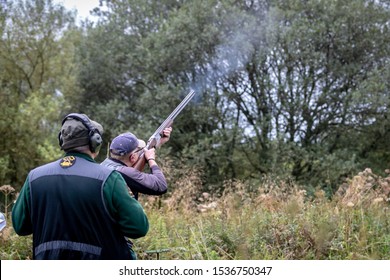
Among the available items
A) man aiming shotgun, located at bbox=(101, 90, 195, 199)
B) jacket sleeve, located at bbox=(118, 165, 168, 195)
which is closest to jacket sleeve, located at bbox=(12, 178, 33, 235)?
man aiming shotgun, located at bbox=(101, 90, 195, 199)

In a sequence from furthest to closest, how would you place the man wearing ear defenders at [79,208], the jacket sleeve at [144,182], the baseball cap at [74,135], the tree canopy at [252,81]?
1. the tree canopy at [252,81]
2. the jacket sleeve at [144,182]
3. the baseball cap at [74,135]
4. the man wearing ear defenders at [79,208]

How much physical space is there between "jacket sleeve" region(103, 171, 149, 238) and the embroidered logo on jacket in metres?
0.24

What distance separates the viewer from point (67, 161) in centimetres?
272

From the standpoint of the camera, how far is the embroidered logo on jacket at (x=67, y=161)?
2.70 m

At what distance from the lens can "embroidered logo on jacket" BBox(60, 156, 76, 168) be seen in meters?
2.70

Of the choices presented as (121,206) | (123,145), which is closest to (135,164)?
(123,145)

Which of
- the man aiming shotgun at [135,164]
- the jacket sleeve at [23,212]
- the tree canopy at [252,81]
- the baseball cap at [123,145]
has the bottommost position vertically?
the jacket sleeve at [23,212]

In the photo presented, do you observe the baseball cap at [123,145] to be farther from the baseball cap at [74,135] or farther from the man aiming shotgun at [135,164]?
the baseball cap at [74,135]

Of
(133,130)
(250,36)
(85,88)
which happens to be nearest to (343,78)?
(250,36)

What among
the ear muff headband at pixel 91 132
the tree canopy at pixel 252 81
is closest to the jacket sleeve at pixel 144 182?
the ear muff headband at pixel 91 132

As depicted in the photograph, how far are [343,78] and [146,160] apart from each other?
13625mm

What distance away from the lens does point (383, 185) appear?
580 centimetres

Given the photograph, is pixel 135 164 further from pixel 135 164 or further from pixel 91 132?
pixel 91 132

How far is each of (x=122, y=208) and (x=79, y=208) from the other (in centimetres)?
23
